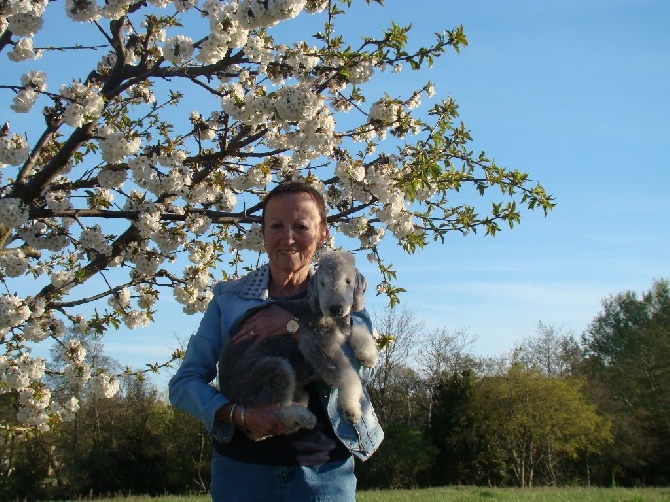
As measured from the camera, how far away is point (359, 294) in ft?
7.96

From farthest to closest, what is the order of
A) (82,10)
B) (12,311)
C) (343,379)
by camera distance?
1. (12,311)
2. (82,10)
3. (343,379)

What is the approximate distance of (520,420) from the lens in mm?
26672

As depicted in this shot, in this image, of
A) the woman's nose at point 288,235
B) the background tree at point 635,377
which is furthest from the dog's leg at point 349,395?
A: the background tree at point 635,377

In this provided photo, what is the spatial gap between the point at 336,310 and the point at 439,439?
25616 mm

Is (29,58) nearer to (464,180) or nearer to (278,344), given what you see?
(464,180)

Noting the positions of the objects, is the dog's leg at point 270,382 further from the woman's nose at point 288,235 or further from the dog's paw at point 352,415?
the woman's nose at point 288,235

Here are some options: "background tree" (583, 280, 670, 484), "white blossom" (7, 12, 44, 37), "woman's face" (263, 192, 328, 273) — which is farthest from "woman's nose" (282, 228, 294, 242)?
"background tree" (583, 280, 670, 484)

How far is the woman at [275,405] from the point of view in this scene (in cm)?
226

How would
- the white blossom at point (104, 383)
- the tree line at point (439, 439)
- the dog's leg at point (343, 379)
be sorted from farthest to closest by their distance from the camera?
the tree line at point (439, 439), the white blossom at point (104, 383), the dog's leg at point (343, 379)

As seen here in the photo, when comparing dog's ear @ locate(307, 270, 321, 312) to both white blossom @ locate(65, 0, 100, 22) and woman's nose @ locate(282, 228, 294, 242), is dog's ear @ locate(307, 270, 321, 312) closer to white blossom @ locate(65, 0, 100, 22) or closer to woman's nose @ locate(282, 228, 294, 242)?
woman's nose @ locate(282, 228, 294, 242)

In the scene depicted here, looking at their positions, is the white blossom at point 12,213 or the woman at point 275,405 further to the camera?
the white blossom at point 12,213

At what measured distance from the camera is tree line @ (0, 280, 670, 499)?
2300cm

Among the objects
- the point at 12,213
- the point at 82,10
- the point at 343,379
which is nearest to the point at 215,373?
the point at 343,379

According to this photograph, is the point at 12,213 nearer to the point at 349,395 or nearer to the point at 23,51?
the point at 23,51
